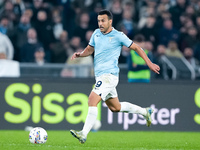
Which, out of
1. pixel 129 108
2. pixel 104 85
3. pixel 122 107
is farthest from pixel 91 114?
pixel 129 108

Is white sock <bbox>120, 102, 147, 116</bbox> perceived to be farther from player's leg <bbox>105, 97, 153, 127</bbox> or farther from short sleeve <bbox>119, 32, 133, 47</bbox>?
short sleeve <bbox>119, 32, 133, 47</bbox>

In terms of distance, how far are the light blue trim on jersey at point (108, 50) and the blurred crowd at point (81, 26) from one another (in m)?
5.03

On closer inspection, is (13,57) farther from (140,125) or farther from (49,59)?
(140,125)

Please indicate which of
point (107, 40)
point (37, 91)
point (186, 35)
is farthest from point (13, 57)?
point (107, 40)

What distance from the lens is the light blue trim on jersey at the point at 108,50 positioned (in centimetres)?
916

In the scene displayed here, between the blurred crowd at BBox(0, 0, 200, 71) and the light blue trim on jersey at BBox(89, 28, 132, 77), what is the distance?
503 centimetres

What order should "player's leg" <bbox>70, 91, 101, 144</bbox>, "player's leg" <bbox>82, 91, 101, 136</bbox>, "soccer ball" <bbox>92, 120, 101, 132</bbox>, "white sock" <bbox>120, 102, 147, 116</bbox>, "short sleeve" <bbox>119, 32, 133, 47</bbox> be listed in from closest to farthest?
"player's leg" <bbox>70, 91, 101, 144</bbox> < "player's leg" <bbox>82, 91, 101, 136</bbox> < "short sleeve" <bbox>119, 32, 133, 47</bbox> < "white sock" <bbox>120, 102, 147, 116</bbox> < "soccer ball" <bbox>92, 120, 101, 132</bbox>

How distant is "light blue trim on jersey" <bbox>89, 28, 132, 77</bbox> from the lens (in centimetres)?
916

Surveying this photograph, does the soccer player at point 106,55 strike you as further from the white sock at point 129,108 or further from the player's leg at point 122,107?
the white sock at point 129,108

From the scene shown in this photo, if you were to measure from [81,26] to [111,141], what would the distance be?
629 cm

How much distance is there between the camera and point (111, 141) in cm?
1008

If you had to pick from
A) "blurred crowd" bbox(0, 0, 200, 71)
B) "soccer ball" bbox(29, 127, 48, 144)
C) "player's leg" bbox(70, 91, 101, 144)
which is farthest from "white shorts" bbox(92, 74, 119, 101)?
"blurred crowd" bbox(0, 0, 200, 71)

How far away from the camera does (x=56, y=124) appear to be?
40.3 ft

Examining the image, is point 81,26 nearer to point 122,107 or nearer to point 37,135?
point 122,107
